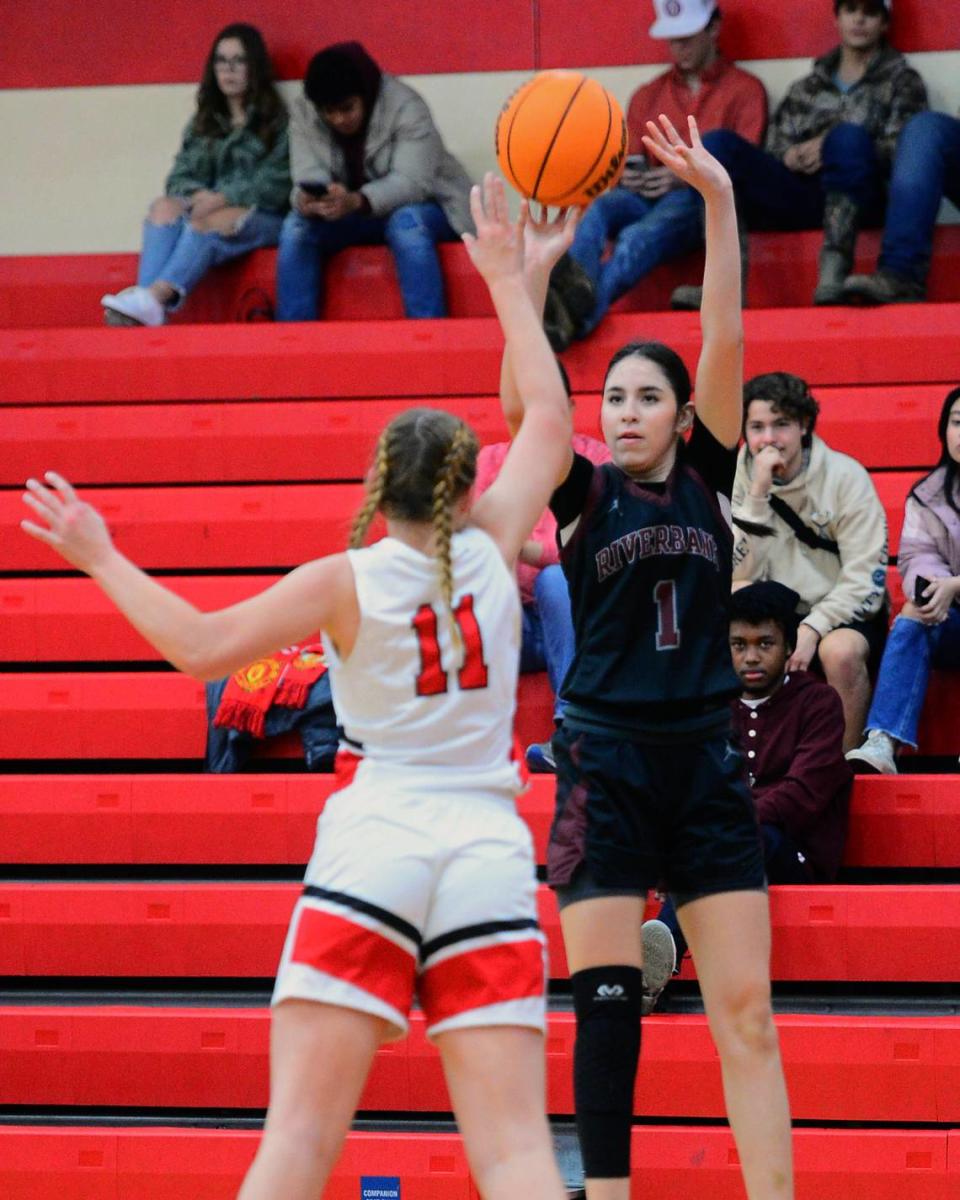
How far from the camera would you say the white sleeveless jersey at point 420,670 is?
264 cm

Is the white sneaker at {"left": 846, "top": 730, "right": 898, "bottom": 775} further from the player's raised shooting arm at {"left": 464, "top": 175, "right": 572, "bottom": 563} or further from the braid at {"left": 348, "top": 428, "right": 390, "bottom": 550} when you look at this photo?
the braid at {"left": 348, "top": 428, "right": 390, "bottom": 550}

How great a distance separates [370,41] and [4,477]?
8.59ft

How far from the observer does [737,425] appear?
11.1ft

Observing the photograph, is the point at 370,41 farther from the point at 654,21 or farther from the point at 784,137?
the point at 784,137

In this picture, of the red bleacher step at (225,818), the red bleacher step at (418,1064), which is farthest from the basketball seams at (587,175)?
the red bleacher step at (418,1064)

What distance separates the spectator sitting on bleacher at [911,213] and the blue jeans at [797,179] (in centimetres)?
13

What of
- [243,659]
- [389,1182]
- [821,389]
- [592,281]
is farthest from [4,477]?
[243,659]

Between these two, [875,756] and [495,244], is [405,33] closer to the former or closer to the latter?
[875,756]

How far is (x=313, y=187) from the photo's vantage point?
22.6ft

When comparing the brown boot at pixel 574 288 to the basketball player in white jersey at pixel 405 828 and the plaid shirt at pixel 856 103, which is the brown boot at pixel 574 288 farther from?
the basketball player in white jersey at pixel 405 828

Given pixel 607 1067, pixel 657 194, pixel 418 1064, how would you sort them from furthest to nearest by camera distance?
pixel 657 194 < pixel 418 1064 < pixel 607 1067

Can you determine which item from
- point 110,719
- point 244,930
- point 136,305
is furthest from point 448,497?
point 136,305

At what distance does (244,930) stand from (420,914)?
230 centimetres

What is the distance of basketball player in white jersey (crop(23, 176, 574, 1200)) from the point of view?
8.34 feet
